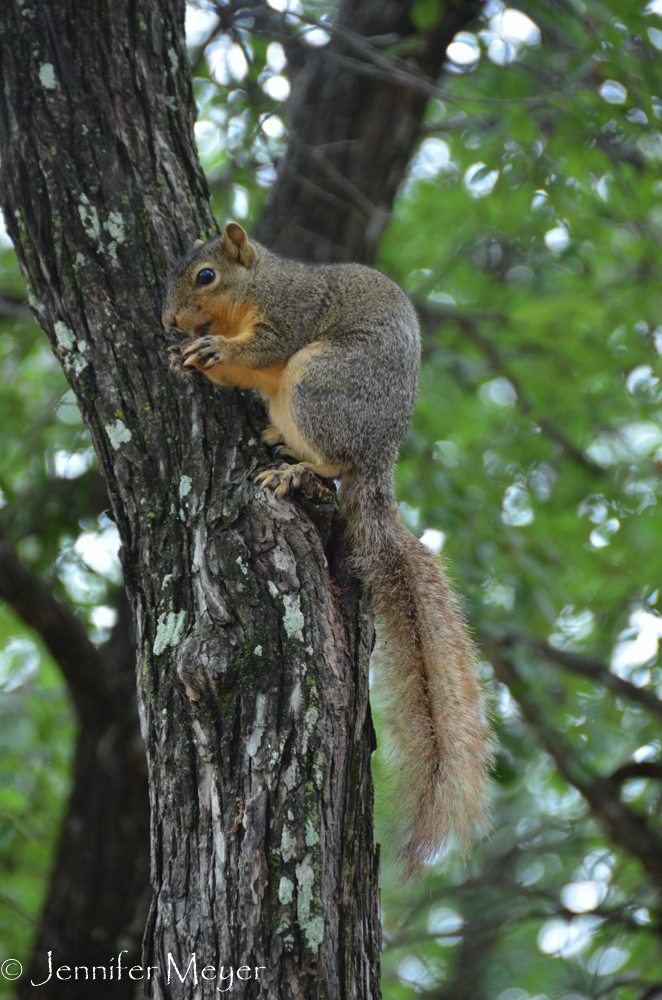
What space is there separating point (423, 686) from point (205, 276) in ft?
4.21

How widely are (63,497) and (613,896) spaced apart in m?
2.99

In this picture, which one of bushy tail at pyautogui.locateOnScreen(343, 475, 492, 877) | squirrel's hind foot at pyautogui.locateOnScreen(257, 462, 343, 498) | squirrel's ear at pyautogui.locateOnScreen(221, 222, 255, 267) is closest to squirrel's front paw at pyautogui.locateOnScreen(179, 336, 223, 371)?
squirrel's hind foot at pyautogui.locateOnScreen(257, 462, 343, 498)

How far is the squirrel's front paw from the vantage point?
1922 millimetres

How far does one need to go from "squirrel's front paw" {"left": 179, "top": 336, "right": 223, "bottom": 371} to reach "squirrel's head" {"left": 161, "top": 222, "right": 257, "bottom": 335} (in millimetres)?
86

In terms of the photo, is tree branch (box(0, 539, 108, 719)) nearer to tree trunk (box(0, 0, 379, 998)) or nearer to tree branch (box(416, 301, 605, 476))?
tree trunk (box(0, 0, 379, 998))

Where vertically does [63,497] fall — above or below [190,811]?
above

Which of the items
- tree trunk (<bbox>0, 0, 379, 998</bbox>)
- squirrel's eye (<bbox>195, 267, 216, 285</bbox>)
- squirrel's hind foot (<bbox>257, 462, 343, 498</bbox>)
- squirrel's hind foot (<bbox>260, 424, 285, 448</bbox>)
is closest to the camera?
tree trunk (<bbox>0, 0, 379, 998</bbox>)

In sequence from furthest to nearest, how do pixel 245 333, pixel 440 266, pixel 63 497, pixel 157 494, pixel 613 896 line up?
pixel 440 266 < pixel 613 896 < pixel 63 497 < pixel 245 333 < pixel 157 494

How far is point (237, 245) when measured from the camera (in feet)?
8.66

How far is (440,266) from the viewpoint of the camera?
4.43 meters

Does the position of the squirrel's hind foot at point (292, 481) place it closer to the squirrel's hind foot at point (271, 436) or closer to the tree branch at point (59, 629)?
the squirrel's hind foot at point (271, 436)

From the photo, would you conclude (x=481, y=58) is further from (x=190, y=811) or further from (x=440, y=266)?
(x=190, y=811)

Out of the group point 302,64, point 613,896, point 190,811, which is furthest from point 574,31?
point 613,896

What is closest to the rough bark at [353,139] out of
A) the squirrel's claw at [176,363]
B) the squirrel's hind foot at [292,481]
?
the squirrel's claw at [176,363]
